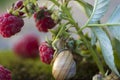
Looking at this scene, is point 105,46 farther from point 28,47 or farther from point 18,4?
point 28,47

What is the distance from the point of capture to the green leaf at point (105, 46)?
A: 89 cm

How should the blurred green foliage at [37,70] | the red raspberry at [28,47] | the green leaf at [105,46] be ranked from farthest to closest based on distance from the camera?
the red raspberry at [28,47] < the blurred green foliage at [37,70] < the green leaf at [105,46]

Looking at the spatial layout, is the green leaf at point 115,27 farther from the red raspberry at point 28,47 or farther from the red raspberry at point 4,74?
the red raspberry at point 28,47

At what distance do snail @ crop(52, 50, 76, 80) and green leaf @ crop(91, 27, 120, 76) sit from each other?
0.23 ft

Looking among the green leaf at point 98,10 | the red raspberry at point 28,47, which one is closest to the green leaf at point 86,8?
the green leaf at point 98,10

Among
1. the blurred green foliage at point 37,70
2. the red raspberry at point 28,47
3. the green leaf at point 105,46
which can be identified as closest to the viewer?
the green leaf at point 105,46

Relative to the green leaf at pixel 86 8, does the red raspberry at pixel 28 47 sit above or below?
below

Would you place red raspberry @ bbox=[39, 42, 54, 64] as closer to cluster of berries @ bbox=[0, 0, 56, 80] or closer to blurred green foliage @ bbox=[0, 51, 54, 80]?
cluster of berries @ bbox=[0, 0, 56, 80]

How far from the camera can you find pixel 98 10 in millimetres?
910

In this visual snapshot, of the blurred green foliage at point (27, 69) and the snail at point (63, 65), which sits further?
the blurred green foliage at point (27, 69)

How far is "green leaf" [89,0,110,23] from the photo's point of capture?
90 cm

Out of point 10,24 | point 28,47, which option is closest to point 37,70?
point 28,47

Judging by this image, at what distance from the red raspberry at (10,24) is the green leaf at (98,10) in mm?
128

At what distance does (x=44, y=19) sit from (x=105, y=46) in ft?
0.41
